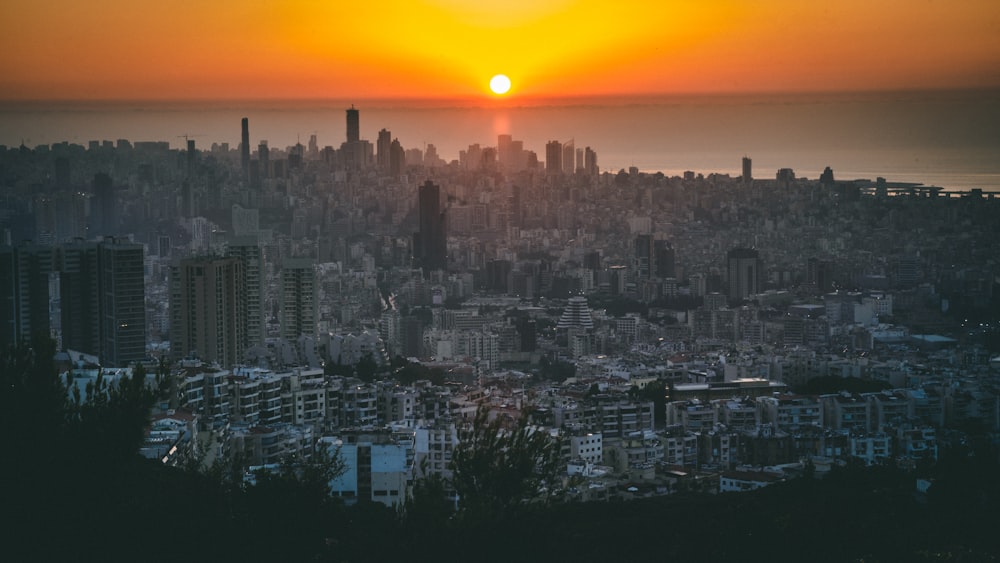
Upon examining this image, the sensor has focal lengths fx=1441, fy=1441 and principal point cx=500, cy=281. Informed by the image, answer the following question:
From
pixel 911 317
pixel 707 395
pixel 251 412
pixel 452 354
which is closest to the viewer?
pixel 251 412

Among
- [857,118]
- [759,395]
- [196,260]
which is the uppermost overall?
[857,118]

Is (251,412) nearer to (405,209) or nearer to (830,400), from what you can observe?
(830,400)

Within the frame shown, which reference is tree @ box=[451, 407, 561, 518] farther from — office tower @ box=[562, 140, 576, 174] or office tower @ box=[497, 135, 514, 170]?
office tower @ box=[562, 140, 576, 174]

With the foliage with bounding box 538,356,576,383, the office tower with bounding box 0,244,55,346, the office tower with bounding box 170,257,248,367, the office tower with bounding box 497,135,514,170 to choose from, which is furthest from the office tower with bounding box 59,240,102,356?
the office tower with bounding box 497,135,514,170

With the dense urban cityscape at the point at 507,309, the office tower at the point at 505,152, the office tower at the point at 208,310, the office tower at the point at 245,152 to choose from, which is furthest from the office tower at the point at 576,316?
the office tower at the point at 505,152

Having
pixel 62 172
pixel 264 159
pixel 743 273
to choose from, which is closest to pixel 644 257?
pixel 743 273

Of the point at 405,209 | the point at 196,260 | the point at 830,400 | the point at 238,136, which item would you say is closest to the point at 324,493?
the point at 830,400
